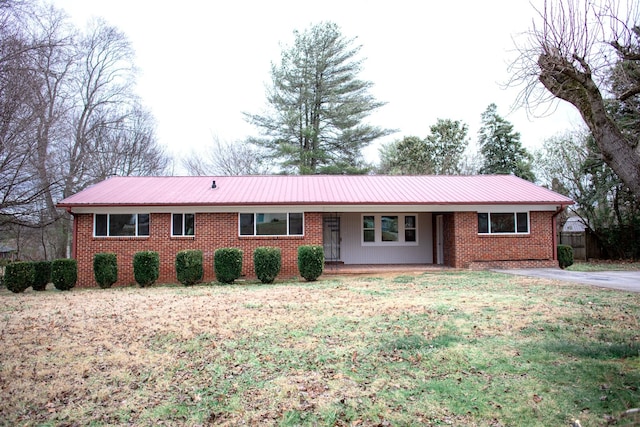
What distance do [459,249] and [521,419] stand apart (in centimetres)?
Answer: 1232

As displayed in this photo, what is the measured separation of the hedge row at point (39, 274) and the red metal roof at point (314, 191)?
2.19 metres

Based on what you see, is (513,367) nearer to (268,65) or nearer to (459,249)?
(459,249)

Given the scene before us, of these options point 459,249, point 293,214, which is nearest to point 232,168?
point 293,214

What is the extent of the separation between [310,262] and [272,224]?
2.57 meters

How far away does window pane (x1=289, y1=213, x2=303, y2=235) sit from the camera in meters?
15.2

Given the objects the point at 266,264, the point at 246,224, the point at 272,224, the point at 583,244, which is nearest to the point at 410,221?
the point at 272,224

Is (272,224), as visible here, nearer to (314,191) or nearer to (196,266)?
(314,191)

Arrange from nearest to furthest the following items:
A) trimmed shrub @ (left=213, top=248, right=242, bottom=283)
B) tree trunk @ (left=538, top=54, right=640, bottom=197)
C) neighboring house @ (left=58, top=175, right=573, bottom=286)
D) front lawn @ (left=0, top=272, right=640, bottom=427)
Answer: front lawn @ (left=0, top=272, right=640, bottom=427) < tree trunk @ (left=538, top=54, right=640, bottom=197) < trimmed shrub @ (left=213, top=248, right=242, bottom=283) < neighboring house @ (left=58, top=175, right=573, bottom=286)

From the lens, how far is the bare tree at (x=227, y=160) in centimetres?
2947

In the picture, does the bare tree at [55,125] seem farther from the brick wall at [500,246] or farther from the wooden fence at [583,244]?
the wooden fence at [583,244]

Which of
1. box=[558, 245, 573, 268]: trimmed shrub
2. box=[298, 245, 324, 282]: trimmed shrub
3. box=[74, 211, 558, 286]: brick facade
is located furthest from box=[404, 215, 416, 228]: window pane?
box=[298, 245, 324, 282]: trimmed shrub

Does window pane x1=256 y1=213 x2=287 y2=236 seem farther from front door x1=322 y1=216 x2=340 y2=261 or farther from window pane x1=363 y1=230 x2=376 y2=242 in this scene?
window pane x1=363 y1=230 x2=376 y2=242

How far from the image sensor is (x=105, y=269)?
13156 mm

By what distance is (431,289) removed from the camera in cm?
1053
